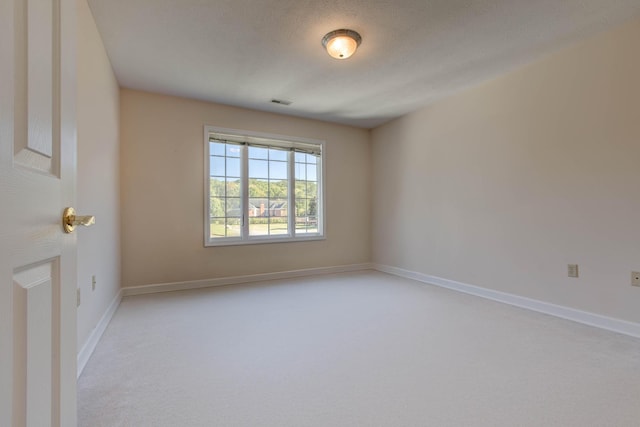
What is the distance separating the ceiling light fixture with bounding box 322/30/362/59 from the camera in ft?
8.04

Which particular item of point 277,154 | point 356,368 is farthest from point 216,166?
point 356,368

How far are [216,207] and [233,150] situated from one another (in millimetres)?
822

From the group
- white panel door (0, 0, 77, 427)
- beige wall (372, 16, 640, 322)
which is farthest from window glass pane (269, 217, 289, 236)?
white panel door (0, 0, 77, 427)

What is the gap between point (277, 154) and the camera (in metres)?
4.61

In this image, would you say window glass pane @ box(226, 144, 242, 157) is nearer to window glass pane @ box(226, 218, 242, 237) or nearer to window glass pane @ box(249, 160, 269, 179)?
window glass pane @ box(249, 160, 269, 179)

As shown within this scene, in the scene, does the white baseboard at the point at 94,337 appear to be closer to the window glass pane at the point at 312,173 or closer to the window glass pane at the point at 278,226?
the window glass pane at the point at 278,226

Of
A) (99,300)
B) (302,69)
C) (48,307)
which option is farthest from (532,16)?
(99,300)

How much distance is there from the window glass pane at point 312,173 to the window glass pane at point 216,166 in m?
1.33

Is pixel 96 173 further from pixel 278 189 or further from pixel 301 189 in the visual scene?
pixel 301 189

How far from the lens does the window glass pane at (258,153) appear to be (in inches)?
173

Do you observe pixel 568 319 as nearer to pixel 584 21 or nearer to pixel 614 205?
pixel 614 205

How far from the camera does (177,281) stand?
386 centimetres

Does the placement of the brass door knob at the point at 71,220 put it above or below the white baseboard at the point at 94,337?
above

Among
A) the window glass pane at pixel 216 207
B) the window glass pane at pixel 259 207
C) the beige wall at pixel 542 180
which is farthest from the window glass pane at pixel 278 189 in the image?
the beige wall at pixel 542 180
